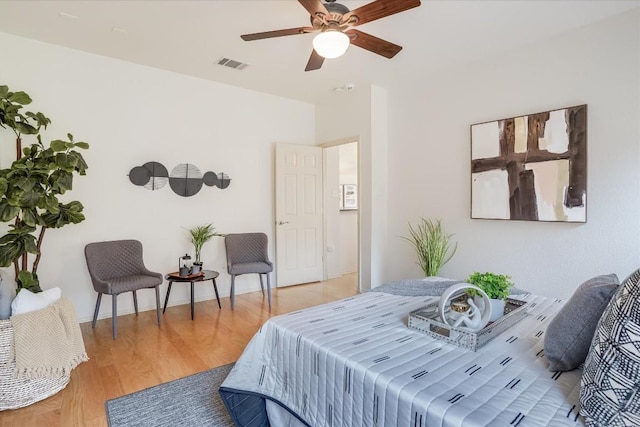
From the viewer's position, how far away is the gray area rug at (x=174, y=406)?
1.90m

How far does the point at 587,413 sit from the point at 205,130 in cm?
427

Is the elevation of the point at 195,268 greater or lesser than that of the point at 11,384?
greater

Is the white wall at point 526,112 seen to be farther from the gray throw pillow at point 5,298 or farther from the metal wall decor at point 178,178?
the gray throw pillow at point 5,298

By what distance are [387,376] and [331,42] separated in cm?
204

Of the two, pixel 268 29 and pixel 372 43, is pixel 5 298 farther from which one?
pixel 372 43

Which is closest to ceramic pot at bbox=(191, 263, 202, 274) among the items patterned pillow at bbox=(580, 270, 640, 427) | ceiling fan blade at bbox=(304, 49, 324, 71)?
ceiling fan blade at bbox=(304, 49, 324, 71)

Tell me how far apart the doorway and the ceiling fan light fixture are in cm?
250

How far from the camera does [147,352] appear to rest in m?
2.77

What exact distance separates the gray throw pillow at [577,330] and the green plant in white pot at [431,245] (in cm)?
244

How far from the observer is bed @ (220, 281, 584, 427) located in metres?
1.06

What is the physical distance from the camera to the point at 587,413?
96 centimetres

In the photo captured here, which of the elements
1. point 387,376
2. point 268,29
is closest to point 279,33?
point 268,29

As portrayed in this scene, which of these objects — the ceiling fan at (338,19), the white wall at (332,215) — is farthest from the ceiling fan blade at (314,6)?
the white wall at (332,215)

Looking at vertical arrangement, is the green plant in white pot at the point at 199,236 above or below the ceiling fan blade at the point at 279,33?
below
